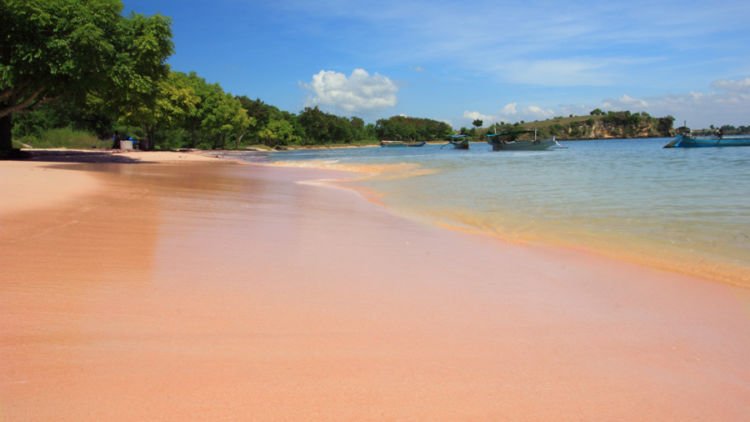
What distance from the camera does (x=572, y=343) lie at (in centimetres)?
306

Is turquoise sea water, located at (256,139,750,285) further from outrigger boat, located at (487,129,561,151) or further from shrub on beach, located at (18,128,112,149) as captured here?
outrigger boat, located at (487,129,561,151)

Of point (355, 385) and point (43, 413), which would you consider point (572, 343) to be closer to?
point (355, 385)

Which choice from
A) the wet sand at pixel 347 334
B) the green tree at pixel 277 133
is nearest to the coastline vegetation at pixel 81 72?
the wet sand at pixel 347 334

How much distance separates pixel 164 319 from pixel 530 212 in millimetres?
7948

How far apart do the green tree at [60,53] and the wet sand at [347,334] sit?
1895 centimetres

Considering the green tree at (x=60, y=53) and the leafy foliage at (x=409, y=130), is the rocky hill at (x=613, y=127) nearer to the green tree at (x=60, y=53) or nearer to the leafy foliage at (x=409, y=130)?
the leafy foliage at (x=409, y=130)

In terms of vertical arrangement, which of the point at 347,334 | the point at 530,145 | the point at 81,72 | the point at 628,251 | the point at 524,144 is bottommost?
the point at 628,251

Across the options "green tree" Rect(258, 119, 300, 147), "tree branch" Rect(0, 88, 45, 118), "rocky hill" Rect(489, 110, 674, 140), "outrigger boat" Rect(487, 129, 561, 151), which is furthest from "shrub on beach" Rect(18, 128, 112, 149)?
"rocky hill" Rect(489, 110, 674, 140)

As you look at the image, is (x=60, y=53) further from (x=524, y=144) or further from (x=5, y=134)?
(x=524, y=144)

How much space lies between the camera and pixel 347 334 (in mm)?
3045

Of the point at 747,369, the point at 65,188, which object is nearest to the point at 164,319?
the point at 747,369

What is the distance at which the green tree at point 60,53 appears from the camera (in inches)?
818

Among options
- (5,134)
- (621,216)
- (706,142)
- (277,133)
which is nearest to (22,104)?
(5,134)

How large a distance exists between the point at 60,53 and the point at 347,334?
76.3 ft
